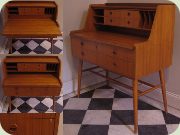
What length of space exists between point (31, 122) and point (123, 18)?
1.41 metres

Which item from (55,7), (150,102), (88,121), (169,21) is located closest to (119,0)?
(169,21)

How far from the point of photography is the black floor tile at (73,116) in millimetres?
2204

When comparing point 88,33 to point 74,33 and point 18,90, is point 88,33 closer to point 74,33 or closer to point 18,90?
point 74,33

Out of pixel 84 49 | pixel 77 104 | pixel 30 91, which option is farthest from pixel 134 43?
pixel 30 91

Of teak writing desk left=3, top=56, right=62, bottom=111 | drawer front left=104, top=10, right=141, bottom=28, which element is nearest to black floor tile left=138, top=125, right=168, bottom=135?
drawer front left=104, top=10, right=141, bottom=28

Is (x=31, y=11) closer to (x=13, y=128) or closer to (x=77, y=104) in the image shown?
(x=13, y=128)

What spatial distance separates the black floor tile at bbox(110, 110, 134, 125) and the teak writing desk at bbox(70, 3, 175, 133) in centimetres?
18

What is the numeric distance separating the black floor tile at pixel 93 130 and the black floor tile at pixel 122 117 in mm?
114

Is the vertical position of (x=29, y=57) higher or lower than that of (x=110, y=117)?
higher

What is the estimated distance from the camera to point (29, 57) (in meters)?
0.98

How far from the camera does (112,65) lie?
204cm

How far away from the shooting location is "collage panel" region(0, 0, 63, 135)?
0.97 m

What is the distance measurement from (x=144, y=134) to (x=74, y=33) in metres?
1.14

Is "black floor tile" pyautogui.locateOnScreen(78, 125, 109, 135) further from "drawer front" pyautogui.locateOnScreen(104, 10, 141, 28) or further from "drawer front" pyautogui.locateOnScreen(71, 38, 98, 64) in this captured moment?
"drawer front" pyautogui.locateOnScreen(104, 10, 141, 28)
